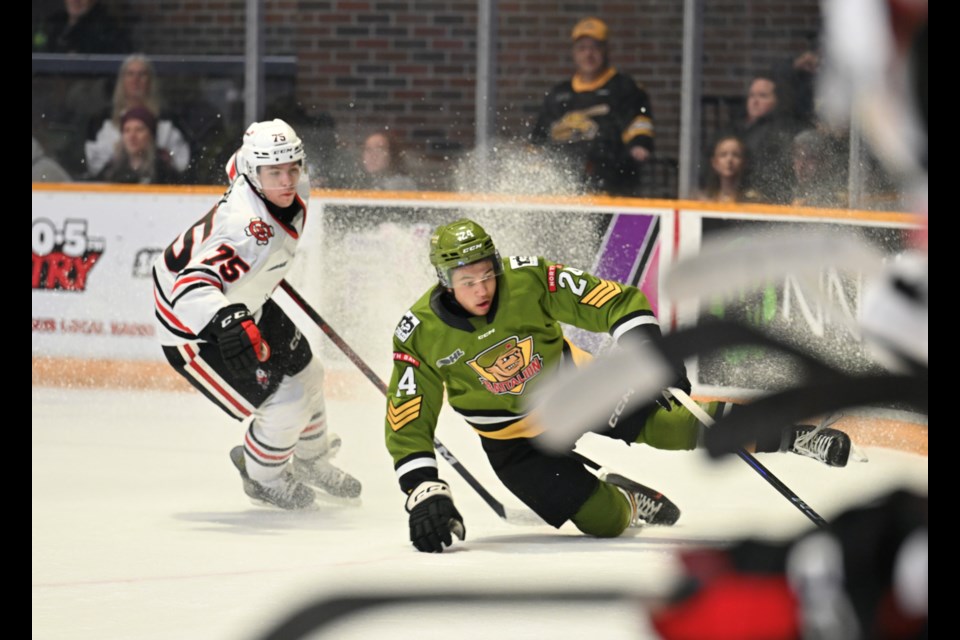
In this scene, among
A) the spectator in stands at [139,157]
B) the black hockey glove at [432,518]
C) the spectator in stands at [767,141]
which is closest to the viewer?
the black hockey glove at [432,518]

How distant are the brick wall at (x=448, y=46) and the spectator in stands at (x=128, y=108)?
0.50 feet

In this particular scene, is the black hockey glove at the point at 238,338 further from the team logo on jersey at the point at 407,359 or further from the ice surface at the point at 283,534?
the team logo on jersey at the point at 407,359

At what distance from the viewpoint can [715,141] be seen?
693 cm

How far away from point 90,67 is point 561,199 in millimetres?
2795

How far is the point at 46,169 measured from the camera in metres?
7.93

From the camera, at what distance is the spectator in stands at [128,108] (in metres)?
7.89

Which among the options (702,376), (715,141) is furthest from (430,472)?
(715,141)

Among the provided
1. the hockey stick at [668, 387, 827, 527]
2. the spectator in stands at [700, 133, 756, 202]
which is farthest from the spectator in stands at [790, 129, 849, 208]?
the hockey stick at [668, 387, 827, 527]

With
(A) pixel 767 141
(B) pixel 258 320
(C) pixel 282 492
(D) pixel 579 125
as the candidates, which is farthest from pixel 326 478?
(D) pixel 579 125

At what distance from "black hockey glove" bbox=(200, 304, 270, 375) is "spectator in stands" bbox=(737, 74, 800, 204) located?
9.13ft

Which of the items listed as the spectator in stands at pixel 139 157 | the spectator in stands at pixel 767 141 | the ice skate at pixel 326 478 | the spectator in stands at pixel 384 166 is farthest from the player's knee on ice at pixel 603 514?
the spectator in stands at pixel 139 157

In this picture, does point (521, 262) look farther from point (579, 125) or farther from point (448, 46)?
point (448, 46)

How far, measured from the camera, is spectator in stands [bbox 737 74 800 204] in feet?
21.4
